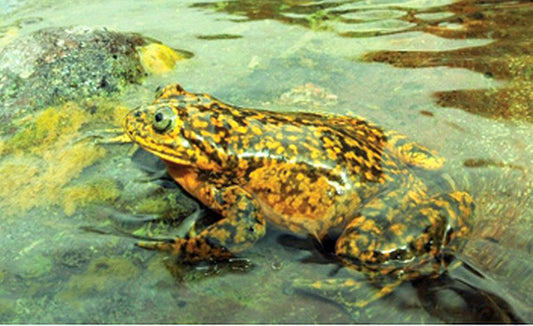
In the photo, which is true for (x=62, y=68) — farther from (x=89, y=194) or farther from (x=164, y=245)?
(x=164, y=245)

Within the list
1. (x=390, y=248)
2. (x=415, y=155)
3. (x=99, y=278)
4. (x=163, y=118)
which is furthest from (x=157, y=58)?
(x=390, y=248)

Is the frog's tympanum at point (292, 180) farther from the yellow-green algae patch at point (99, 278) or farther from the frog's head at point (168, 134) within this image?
the yellow-green algae patch at point (99, 278)

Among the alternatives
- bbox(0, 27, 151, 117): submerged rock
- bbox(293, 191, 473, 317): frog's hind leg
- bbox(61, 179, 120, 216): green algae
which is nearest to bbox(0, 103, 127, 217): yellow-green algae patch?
bbox(61, 179, 120, 216): green algae

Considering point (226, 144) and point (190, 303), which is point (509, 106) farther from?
point (190, 303)

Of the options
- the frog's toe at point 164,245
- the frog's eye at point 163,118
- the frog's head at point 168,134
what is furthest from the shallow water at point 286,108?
the frog's eye at point 163,118

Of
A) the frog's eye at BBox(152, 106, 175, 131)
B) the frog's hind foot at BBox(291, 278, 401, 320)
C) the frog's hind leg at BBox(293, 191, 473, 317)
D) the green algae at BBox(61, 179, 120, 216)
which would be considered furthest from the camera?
the green algae at BBox(61, 179, 120, 216)

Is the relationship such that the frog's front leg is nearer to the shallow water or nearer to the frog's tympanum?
the frog's tympanum

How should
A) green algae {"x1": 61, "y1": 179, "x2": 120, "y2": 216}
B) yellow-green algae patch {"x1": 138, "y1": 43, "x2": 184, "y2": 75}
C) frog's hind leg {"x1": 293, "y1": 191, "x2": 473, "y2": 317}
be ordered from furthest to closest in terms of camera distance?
1. yellow-green algae patch {"x1": 138, "y1": 43, "x2": 184, "y2": 75}
2. green algae {"x1": 61, "y1": 179, "x2": 120, "y2": 216}
3. frog's hind leg {"x1": 293, "y1": 191, "x2": 473, "y2": 317}
